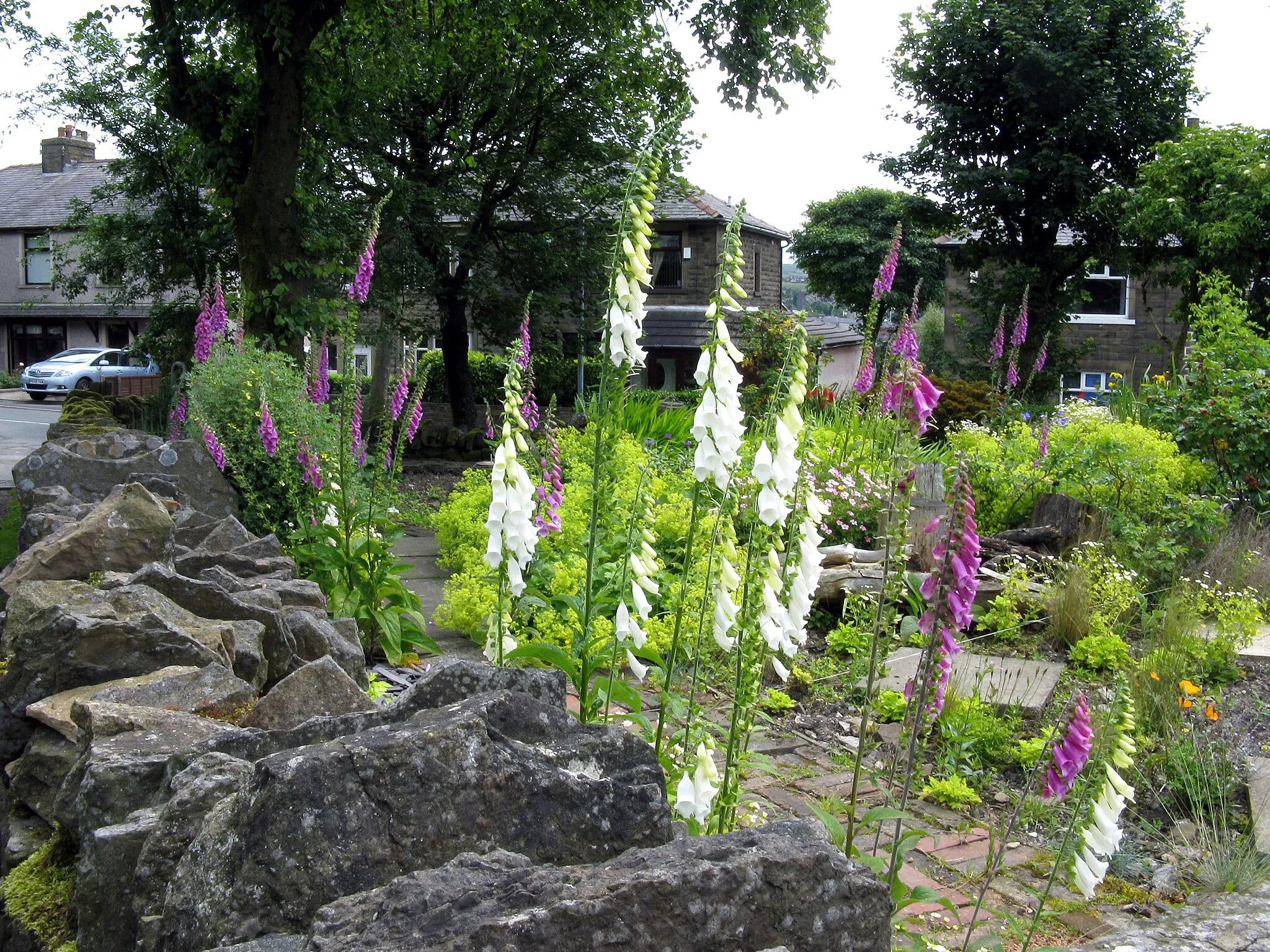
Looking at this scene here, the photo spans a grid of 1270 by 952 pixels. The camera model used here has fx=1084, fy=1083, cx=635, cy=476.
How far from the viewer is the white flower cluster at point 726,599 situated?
3.02 m

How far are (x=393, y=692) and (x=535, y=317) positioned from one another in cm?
1451

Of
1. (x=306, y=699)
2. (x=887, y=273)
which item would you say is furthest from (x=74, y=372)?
(x=306, y=699)

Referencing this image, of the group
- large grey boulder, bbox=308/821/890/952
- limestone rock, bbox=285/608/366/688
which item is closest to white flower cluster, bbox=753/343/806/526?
large grey boulder, bbox=308/821/890/952

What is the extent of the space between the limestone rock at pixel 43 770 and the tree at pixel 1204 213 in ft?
54.4

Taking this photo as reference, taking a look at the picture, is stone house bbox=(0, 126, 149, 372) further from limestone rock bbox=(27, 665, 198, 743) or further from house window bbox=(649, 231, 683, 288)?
limestone rock bbox=(27, 665, 198, 743)

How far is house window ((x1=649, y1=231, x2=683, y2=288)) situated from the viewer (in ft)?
113

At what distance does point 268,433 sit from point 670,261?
1160 inches

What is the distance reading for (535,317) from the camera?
62.1 feet

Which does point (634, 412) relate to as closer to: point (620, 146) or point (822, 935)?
point (620, 146)

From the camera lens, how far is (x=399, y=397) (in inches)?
260

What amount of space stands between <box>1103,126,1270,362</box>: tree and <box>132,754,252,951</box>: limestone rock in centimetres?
1677

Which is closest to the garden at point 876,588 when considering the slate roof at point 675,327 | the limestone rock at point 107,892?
the limestone rock at point 107,892

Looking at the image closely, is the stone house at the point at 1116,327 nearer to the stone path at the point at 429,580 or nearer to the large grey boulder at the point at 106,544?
the stone path at the point at 429,580

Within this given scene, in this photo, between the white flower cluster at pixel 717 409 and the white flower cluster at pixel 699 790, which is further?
the white flower cluster at pixel 717 409
